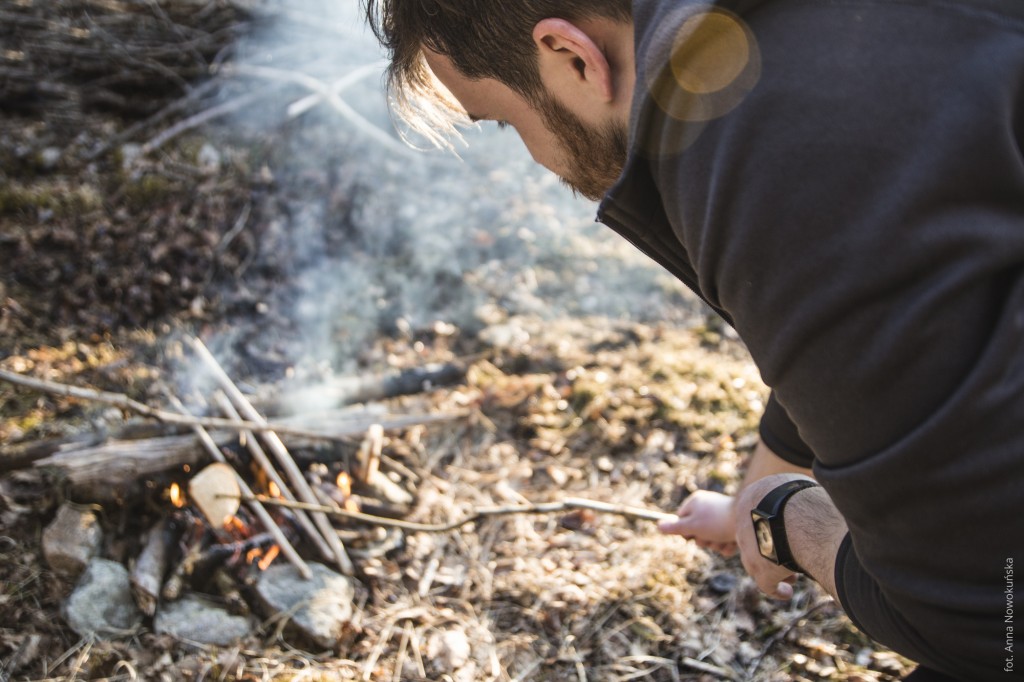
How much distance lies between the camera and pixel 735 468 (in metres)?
3.14

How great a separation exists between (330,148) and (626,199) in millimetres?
4435

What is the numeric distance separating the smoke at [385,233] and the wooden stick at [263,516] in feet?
3.39

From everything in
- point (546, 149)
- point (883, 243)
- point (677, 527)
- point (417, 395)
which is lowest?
point (417, 395)

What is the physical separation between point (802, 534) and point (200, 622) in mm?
2011

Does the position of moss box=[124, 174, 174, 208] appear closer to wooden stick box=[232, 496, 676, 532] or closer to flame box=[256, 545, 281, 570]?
wooden stick box=[232, 496, 676, 532]

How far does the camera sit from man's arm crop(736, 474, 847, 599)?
1.67m

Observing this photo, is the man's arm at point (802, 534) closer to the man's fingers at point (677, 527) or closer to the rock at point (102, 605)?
the man's fingers at point (677, 527)

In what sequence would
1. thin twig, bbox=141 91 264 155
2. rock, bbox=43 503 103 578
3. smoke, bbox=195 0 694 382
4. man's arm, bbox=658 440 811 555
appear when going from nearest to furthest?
man's arm, bbox=658 440 811 555 < rock, bbox=43 503 103 578 < smoke, bbox=195 0 694 382 < thin twig, bbox=141 91 264 155

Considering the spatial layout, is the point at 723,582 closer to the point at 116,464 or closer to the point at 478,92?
the point at 478,92

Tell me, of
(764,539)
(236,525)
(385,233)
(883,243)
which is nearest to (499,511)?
(236,525)

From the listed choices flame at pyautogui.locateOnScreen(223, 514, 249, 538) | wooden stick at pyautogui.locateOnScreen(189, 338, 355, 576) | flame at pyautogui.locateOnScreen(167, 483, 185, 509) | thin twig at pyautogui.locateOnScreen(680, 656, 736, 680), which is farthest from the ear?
flame at pyautogui.locateOnScreen(167, 483, 185, 509)

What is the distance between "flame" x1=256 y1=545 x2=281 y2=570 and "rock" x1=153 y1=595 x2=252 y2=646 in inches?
7.5

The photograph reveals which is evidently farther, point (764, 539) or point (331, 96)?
point (331, 96)

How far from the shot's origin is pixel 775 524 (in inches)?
69.2
